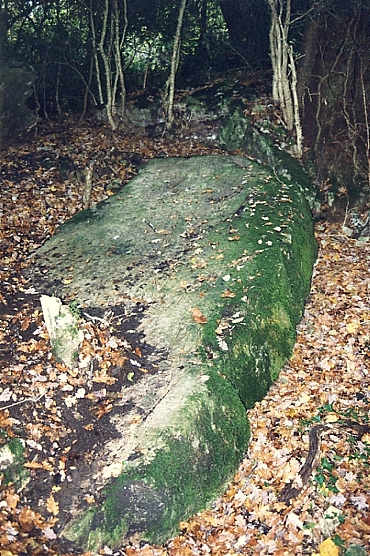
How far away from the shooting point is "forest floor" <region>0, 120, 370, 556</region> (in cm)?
453

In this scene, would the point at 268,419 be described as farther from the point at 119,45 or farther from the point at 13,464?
the point at 119,45

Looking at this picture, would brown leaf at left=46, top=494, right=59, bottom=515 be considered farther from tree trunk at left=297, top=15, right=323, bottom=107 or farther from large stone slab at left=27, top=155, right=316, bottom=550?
tree trunk at left=297, top=15, right=323, bottom=107

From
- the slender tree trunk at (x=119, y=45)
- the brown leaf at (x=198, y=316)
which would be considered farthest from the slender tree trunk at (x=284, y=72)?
the brown leaf at (x=198, y=316)

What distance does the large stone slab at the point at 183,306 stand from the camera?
15.7 ft

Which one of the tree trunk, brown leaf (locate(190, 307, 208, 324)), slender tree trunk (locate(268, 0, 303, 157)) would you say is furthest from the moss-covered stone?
the tree trunk

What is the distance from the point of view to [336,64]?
1055 cm

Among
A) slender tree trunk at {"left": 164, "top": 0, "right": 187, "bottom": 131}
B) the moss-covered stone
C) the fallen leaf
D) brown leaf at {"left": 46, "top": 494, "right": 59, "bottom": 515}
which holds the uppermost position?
slender tree trunk at {"left": 164, "top": 0, "right": 187, "bottom": 131}

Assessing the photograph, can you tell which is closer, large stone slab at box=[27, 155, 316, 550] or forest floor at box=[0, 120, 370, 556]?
forest floor at box=[0, 120, 370, 556]

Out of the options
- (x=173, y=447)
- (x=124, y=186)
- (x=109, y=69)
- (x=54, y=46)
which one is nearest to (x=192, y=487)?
(x=173, y=447)

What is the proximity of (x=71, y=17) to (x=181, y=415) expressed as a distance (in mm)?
10111

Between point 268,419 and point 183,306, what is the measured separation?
170cm

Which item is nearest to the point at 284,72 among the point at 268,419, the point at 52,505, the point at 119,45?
the point at 119,45

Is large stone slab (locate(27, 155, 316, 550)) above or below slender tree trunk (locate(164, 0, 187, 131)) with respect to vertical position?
below

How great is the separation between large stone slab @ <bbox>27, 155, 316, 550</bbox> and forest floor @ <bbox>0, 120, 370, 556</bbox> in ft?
0.66
